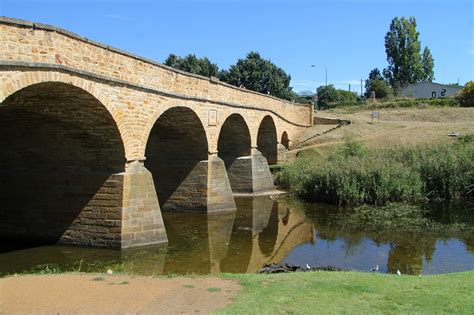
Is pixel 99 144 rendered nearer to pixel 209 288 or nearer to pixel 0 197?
pixel 0 197

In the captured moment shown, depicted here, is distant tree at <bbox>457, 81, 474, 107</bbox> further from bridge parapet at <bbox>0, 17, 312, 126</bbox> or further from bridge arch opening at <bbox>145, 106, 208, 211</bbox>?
bridge arch opening at <bbox>145, 106, 208, 211</bbox>

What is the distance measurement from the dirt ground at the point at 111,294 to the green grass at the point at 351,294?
45cm

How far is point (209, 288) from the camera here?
724cm

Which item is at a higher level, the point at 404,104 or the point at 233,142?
the point at 404,104

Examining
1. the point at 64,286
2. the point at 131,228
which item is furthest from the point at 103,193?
the point at 64,286

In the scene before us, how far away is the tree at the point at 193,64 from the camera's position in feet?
175

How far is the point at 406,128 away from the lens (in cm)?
3309

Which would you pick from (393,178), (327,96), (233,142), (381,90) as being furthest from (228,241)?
(327,96)

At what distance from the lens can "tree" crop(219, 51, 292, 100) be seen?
55438 mm

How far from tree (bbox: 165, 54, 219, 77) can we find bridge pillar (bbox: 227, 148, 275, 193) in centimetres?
3117

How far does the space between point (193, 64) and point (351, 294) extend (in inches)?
1934

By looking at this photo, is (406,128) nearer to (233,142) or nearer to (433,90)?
(233,142)

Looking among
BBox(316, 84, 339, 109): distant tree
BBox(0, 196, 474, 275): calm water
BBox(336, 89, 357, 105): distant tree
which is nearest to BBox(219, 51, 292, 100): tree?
BBox(316, 84, 339, 109): distant tree

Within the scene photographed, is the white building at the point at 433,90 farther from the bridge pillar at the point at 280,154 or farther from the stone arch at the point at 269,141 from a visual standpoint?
the stone arch at the point at 269,141
